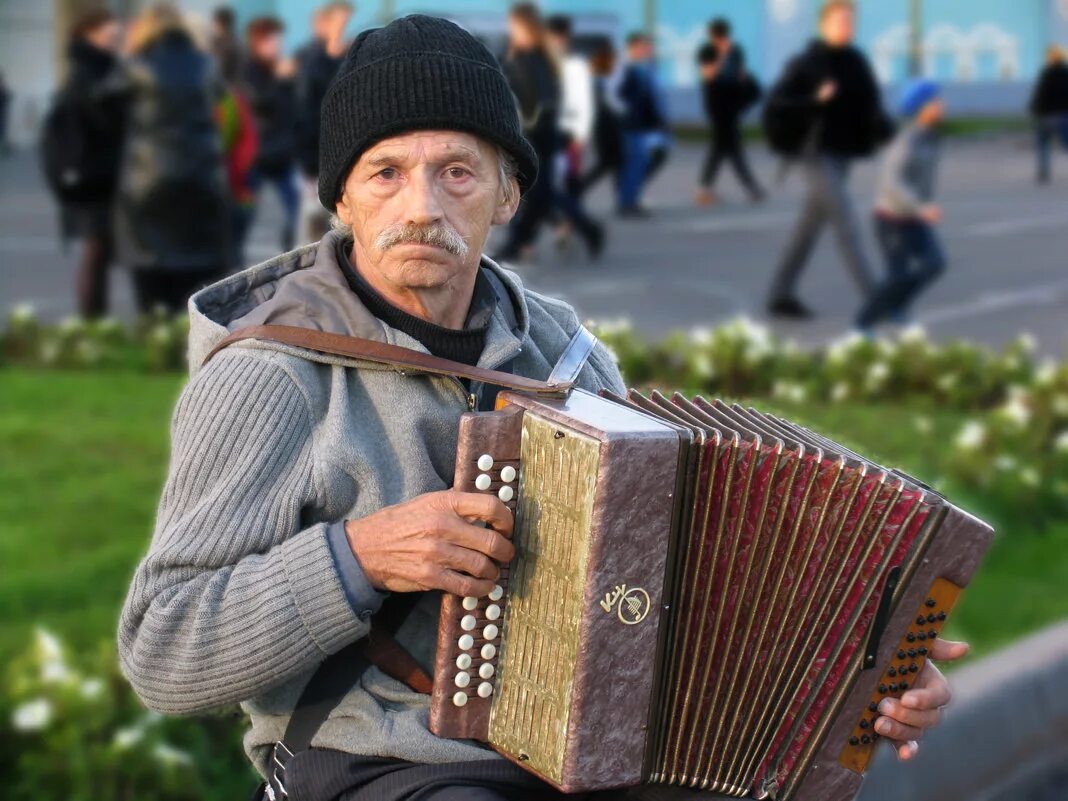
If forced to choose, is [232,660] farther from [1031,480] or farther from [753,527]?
[1031,480]

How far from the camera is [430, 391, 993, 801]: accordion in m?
2.50

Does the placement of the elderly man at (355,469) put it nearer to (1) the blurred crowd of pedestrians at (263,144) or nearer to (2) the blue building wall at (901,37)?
(1) the blurred crowd of pedestrians at (263,144)

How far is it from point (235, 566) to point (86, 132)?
7076 millimetres

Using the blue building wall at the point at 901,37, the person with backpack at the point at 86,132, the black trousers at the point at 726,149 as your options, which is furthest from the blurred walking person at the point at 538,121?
the blue building wall at the point at 901,37

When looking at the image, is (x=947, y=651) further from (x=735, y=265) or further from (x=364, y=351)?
→ (x=735, y=265)

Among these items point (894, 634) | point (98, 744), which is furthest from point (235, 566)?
point (98, 744)

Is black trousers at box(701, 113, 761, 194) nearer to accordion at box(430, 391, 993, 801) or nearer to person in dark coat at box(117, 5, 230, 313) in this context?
person in dark coat at box(117, 5, 230, 313)

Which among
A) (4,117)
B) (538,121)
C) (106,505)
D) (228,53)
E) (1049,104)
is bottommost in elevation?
(4,117)

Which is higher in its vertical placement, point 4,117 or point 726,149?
point 726,149

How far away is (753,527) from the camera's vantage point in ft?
8.59

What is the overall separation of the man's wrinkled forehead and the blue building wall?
28421mm

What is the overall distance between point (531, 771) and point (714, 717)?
0.29m

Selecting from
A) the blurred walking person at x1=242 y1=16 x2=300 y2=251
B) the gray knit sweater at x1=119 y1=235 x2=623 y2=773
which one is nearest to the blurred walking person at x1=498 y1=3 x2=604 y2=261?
the blurred walking person at x1=242 y1=16 x2=300 y2=251

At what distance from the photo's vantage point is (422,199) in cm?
268
